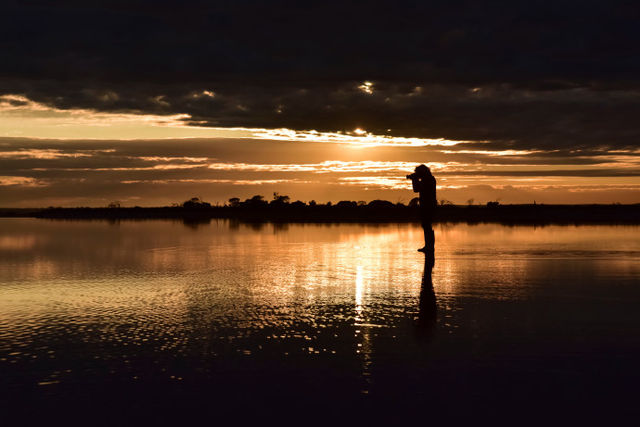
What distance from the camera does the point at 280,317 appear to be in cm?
1039

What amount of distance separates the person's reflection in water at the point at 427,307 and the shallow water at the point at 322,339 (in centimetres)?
5

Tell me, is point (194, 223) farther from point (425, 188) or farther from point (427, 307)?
point (427, 307)

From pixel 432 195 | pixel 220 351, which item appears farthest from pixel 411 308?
pixel 432 195

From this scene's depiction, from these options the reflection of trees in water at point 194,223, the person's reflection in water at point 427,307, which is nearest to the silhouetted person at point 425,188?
the person's reflection in water at point 427,307

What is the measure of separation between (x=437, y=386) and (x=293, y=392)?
59.3 inches

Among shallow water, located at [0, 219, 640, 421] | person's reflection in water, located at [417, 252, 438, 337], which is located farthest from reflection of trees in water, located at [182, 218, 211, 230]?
person's reflection in water, located at [417, 252, 438, 337]

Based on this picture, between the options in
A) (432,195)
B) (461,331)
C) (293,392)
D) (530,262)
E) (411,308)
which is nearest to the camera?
(293,392)

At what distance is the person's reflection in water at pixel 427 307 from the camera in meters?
9.59

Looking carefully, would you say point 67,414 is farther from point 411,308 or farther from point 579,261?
point 579,261

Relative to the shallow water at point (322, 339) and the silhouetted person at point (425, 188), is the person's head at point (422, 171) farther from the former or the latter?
the shallow water at point (322, 339)

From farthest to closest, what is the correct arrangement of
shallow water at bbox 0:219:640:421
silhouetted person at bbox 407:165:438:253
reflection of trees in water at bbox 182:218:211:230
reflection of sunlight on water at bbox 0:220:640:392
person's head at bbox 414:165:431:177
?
1. reflection of trees in water at bbox 182:218:211:230
2. person's head at bbox 414:165:431:177
3. silhouetted person at bbox 407:165:438:253
4. reflection of sunlight on water at bbox 0:220:640:392
5. shallow water at bbox 0:219:640:421

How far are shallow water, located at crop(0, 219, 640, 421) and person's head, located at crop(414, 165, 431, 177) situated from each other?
21.8 feet

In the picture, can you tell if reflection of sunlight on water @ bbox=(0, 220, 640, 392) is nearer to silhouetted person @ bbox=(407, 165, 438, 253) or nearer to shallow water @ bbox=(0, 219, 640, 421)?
shallow water @ bbox=(0, 219, 640, 421)

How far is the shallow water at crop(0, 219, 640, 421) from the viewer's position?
21.1 feet
